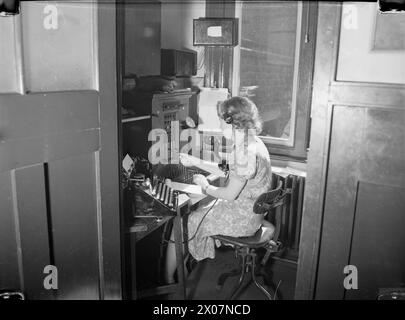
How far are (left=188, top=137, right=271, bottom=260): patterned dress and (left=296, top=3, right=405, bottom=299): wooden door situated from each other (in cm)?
87

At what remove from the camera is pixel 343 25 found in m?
1.41

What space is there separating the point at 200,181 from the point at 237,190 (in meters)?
0.30

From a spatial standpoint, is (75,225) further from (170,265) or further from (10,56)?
(170,265)

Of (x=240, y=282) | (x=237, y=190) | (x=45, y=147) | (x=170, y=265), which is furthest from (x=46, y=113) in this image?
(x=240, y=282)

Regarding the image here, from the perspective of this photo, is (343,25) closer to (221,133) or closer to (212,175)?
(212,175)

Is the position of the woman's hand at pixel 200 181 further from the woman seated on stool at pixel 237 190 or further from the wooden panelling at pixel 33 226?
the wooden panelling at pixel 33 226

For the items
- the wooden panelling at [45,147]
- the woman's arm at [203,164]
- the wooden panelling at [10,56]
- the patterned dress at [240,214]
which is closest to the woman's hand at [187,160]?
the woman's arm at [203,164]

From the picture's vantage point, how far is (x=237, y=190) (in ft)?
7.94

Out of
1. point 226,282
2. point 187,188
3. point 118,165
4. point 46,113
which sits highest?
point 46,113

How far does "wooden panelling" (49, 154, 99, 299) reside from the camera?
1468 mm

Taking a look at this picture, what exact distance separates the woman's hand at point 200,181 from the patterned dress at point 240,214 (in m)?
0.16

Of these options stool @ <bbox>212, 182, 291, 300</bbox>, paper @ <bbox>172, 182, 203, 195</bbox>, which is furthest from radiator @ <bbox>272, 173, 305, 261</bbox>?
paper @ <bbox>172, 182, 203, 195</bbox>

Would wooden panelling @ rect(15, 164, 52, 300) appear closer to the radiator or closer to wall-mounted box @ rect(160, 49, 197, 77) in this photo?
wall-mounted box @ rect(160, 49, 197, 77)
